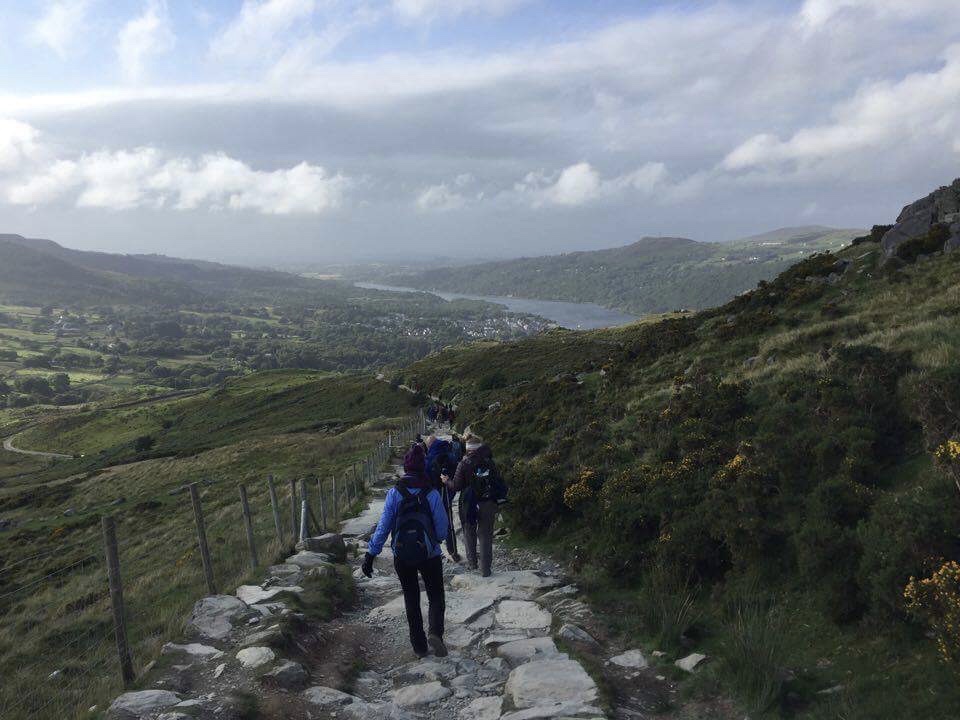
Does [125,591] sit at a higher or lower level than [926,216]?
lower

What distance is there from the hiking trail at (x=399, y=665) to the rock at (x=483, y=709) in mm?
13

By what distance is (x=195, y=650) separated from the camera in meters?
7.02

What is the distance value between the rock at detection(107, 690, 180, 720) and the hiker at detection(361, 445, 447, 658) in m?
2.21

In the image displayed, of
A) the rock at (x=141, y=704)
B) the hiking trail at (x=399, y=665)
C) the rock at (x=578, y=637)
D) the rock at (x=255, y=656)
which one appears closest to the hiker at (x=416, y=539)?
the hiking trail at (x=399, y=665)

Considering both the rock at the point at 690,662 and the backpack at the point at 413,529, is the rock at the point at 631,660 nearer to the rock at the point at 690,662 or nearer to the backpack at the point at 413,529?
the rock at the point at 690,662

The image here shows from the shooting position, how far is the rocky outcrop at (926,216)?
24062mm

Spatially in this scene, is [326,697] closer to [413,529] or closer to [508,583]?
[413,529]

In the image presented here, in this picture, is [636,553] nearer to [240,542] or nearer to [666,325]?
[240,542]

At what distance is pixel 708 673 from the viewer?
5.88m

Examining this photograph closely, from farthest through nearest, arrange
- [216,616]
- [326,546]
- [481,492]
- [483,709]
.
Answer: [326,546]
[481,492]
[216,616]
[483,709]

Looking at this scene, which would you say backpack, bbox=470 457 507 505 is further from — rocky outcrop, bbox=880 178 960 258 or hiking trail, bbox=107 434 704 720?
rocky outcrop, bbox=880 178 960 258

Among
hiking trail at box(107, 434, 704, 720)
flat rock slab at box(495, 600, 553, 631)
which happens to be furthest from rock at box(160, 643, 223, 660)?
flat rock slab at box(495, 600, 553, 631)

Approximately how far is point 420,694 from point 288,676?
1.34m

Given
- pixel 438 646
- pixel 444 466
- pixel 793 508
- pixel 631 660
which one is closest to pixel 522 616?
pixel 438 646
